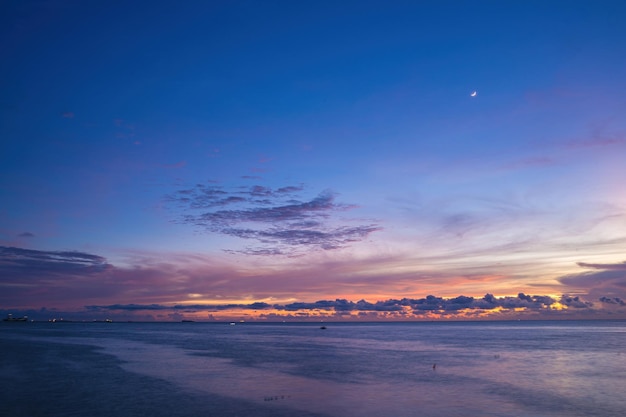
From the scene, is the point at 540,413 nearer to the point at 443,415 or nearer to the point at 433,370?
the point at 443,415

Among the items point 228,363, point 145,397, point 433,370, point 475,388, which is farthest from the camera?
point 228,363

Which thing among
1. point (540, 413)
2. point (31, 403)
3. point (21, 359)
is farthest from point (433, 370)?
point (21, 359)

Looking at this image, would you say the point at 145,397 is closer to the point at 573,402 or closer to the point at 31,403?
the point at 31,403

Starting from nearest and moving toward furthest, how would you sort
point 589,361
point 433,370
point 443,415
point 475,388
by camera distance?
point 443,415 → point 475,388 → point 433,370 → point 589,361

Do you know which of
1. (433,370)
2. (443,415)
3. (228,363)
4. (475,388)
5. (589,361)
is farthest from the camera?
(589,361)

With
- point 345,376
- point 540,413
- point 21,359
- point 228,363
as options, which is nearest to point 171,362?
point 228,363

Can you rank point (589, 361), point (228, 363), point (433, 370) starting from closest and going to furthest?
point (433, 370)
point (228, 363)
point (589, 361)

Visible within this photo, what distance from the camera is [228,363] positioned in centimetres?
6256

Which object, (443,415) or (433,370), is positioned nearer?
(443,415)

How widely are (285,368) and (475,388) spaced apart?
77.7 feet

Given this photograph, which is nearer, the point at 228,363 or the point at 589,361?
the point at 228,363

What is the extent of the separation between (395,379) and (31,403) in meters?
33.2

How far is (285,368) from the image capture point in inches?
2265

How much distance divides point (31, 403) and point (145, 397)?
7.84 meters
